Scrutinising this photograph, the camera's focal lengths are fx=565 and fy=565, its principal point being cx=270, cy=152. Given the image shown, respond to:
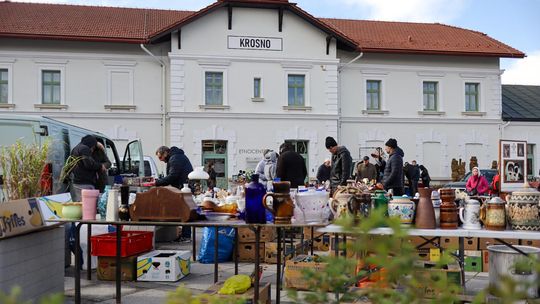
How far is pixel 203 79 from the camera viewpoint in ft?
65.0

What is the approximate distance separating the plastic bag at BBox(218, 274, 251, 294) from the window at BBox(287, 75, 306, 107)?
1648 cm

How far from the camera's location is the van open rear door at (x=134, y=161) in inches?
476

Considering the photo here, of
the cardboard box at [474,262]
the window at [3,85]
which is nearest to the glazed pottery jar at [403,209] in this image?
the cardboard box at [474,262]

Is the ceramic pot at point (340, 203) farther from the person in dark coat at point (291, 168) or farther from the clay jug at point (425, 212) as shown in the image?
the person in dark coat at point (291, 168)

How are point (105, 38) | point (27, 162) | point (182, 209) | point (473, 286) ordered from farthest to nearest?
point (105, 38)
point (473, 286)
point (27, 162)
point (182, 209)

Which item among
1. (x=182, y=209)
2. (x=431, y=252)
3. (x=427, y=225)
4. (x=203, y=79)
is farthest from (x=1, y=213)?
(x=203, y=79)

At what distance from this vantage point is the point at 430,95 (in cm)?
2233

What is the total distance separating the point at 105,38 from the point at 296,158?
44.4 feet

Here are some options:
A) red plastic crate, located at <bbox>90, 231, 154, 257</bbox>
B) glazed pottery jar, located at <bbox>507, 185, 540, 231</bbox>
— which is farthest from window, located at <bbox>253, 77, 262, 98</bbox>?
glazed pottery jar, located at <bbox>507, 185, 540, 231</bbox>

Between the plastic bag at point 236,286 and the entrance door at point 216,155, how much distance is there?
15556mm

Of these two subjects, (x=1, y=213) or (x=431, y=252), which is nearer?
(x=1, y=213)

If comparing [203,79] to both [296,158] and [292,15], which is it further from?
[296,158]

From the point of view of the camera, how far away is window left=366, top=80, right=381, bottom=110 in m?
21.8

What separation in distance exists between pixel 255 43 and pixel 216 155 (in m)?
4.26
